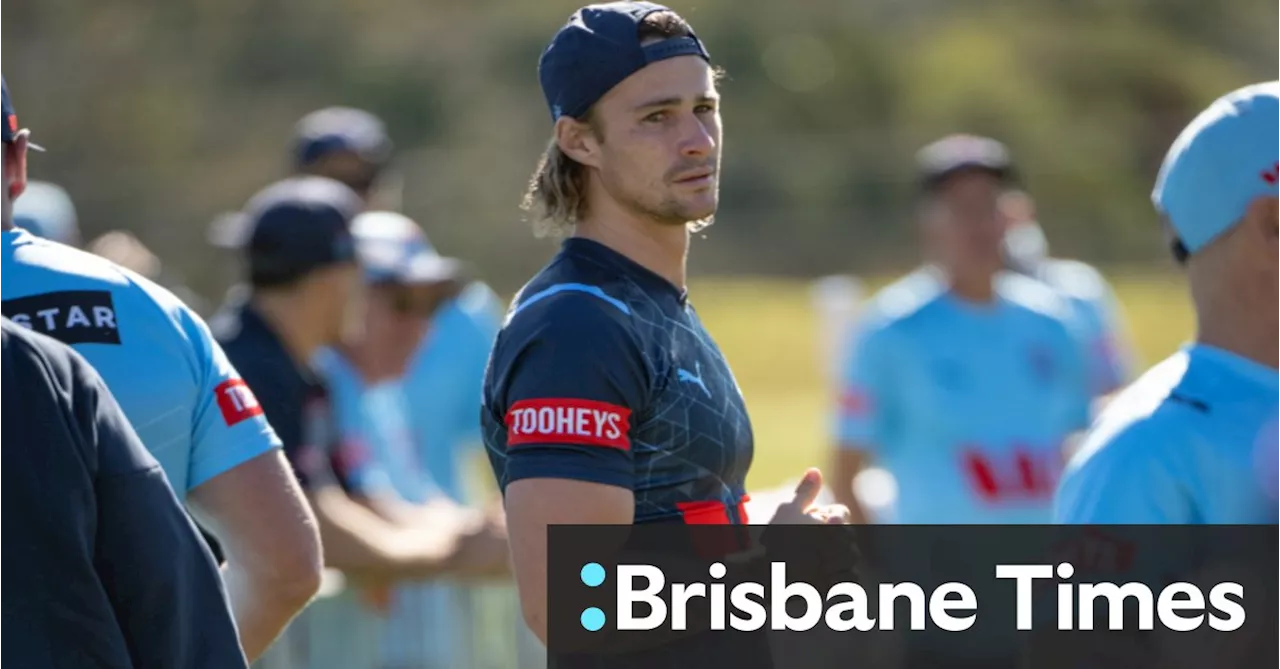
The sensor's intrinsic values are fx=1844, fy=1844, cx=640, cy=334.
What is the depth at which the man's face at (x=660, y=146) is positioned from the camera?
3662 mm

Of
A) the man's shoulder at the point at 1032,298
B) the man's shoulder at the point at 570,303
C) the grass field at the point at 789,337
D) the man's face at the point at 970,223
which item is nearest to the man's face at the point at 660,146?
the man's shoulder at the point at 570,303

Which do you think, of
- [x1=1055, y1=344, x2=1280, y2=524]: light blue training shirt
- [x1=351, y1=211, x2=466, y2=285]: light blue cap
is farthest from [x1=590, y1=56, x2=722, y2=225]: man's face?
[x1=351, y1=211, x2=466, y2=285]: light blue cap

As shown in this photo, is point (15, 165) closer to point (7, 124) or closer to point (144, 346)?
point (7, 124)

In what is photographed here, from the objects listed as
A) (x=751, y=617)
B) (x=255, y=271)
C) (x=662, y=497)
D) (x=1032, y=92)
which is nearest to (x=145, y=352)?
(x=662, y=497)

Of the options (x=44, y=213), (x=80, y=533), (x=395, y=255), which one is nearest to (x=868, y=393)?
(x=395, y=255)

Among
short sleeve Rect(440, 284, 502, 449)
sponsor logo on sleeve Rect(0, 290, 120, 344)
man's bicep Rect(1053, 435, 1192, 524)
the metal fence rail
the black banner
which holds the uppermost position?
short sleeve Rect(440, 284, 502, 449)

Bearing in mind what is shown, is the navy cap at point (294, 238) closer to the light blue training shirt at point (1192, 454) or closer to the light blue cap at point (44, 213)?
the light blue cap at point (44, 213)

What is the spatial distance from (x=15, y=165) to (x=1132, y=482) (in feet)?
6.82

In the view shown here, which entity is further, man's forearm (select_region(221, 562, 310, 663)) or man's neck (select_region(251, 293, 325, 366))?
man's neck (select_region(251, 293, 325, 366))

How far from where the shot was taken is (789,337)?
24.5 meters

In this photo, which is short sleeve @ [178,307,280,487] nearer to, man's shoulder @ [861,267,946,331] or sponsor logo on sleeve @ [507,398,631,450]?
sponsor logo on sleeve @ [507,398,631,450]

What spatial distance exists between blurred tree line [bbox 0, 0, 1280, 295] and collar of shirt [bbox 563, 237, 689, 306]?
22.0 meters

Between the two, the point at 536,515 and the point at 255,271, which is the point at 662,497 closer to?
the point at 536,515

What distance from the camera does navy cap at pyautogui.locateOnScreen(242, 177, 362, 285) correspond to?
17.8ft
